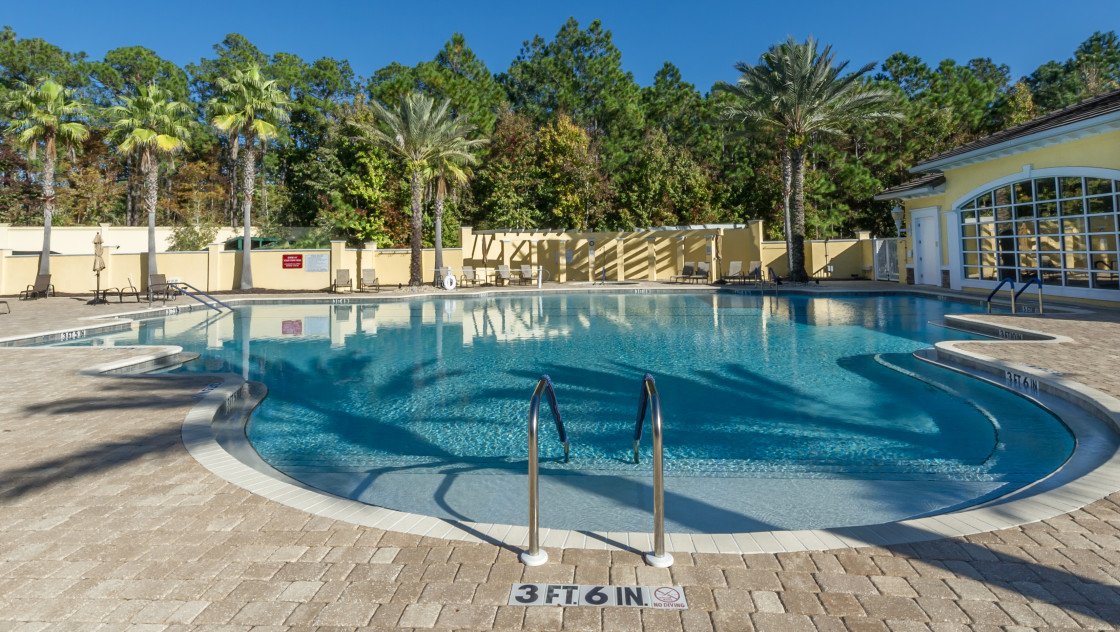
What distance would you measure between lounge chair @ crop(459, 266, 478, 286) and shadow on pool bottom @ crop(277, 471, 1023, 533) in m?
20.3

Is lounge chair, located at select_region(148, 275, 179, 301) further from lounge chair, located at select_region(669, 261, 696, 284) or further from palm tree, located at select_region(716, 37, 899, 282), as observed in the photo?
palm tree, located at select_region(716, 37, 899, 282)

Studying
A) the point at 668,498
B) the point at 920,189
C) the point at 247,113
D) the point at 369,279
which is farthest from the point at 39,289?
the point at 920,189

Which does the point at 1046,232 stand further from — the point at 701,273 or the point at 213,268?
the point at 213,268

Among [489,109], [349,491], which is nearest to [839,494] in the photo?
[349,491]

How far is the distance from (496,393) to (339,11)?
110 feet

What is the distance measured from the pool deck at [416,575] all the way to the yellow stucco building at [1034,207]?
13158mm

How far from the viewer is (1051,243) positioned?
1501cm

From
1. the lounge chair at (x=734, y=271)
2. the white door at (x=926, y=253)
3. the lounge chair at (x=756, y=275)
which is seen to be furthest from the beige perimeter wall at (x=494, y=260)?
the white door at (x=926, y=253)

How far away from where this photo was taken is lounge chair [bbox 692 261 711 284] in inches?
989

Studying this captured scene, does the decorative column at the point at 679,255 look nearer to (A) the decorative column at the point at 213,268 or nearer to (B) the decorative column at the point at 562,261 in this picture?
(B) the decorative column at the point at 562,261

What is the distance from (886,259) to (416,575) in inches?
961

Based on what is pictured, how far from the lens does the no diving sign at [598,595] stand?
251cm

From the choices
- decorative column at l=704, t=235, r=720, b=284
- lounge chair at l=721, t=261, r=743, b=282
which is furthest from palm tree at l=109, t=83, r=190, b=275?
lounge chair at l=721, t=261, r=743, b=282

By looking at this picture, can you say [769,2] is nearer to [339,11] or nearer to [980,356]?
[339,11]
